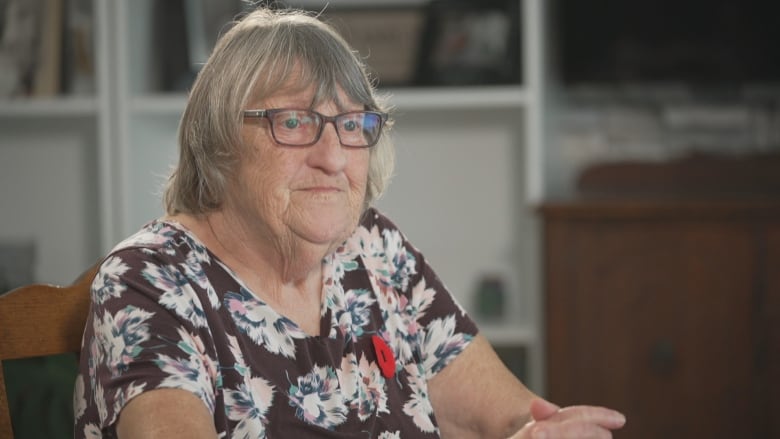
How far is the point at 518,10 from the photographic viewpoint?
2535mm

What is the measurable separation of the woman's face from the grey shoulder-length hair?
0.02 m

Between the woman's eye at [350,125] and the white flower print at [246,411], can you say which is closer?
the white flower print at [246,411]

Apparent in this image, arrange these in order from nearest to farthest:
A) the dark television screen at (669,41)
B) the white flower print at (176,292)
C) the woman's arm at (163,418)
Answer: the woman's arm at (163,418)
the white flower print at (176,292)
the dark television screen at (669,41)

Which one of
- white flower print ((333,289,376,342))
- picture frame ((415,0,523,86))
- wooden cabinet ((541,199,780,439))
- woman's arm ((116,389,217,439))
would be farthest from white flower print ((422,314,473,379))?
picture frame ((415,0,523,86))

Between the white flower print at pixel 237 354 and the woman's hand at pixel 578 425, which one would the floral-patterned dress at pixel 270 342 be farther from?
the woman's hand at pixel 578 425

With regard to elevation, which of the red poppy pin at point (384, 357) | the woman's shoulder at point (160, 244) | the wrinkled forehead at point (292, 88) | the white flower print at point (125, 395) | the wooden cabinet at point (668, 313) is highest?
the wrinkled forehead at point (292, 88)

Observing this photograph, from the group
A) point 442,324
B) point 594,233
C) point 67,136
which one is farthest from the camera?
point 67,136

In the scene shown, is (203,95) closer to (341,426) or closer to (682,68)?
(341,426)

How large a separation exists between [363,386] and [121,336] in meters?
0.37

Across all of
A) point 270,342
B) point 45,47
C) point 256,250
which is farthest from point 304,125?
point 45,47

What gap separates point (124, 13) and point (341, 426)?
1545 millimetres

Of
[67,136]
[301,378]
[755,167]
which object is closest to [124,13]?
[67,136]

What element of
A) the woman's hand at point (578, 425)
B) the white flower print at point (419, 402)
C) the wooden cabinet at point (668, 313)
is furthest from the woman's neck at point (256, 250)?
the wooden cabinet at point (668, 313)

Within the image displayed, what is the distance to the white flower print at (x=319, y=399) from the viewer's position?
1.26m
